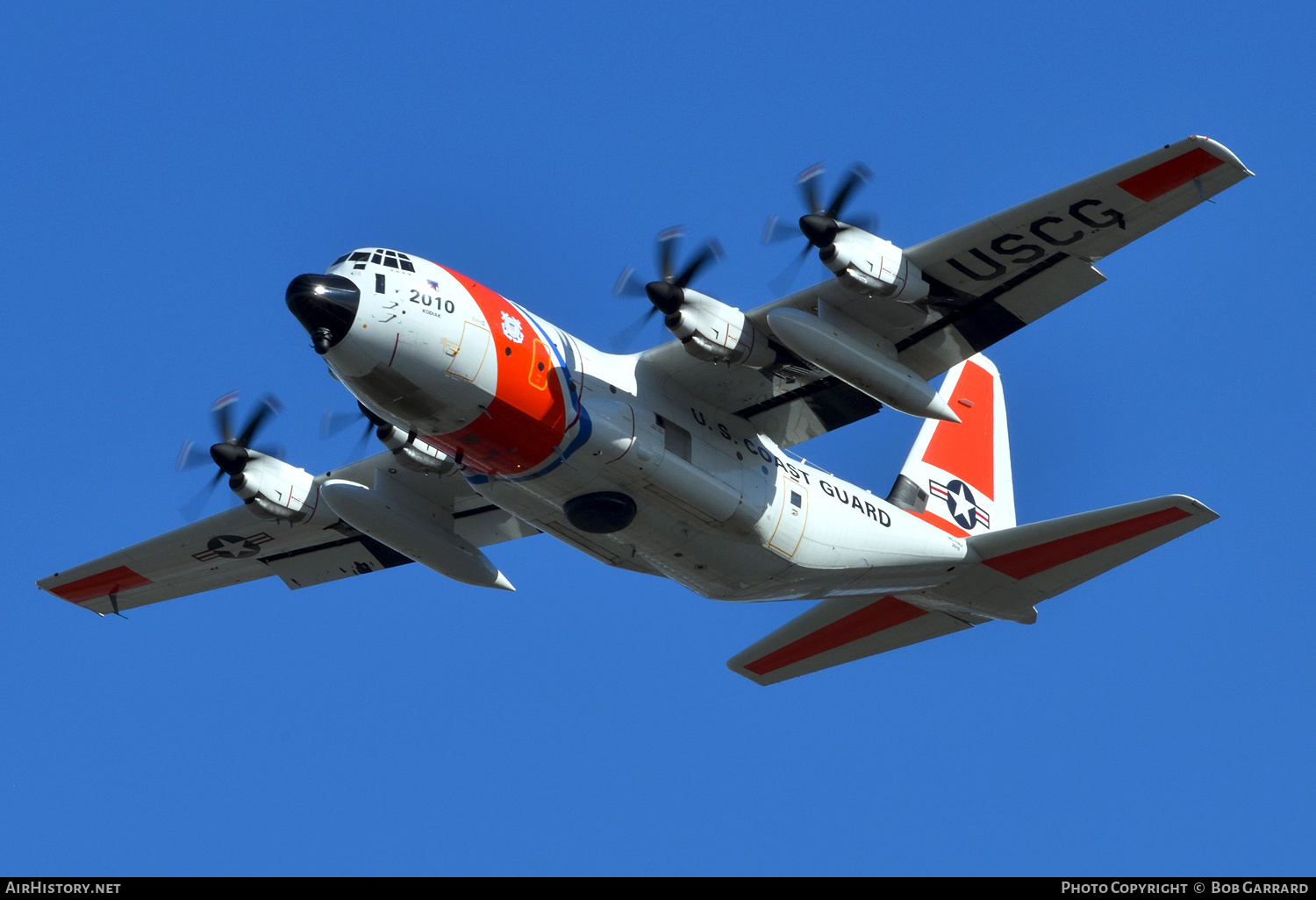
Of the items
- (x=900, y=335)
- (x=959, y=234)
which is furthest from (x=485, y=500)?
(x=959, y=234)

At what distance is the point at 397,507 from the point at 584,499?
4.10 m

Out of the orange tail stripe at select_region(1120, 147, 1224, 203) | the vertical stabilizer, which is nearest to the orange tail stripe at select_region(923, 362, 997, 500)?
the vertical stabilizer

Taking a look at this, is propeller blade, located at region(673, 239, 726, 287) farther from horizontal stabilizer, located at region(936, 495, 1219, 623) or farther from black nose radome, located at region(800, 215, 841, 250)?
horizontal stabilizer, located at region(936, 495, 1219, 623)

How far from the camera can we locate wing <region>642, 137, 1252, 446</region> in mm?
20438

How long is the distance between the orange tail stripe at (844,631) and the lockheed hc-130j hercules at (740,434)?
1.4 inches

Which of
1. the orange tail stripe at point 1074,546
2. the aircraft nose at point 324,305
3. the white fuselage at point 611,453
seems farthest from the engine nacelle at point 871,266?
the aircraft nose at point 324,305

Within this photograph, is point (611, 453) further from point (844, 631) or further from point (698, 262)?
point (844, 631)

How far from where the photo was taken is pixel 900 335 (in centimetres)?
2247

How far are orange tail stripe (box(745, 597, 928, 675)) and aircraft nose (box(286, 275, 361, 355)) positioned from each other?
389 inches

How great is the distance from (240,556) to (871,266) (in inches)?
502

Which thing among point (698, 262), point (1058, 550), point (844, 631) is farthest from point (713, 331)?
point (844, 631)

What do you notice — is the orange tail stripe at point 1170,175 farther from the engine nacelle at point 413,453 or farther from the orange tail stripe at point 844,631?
the engine nacelle at point 413,453

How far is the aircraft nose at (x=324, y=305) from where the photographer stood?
1981cm
